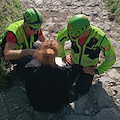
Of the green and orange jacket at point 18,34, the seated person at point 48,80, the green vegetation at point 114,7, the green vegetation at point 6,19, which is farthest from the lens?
the green vegetation at point 114,7

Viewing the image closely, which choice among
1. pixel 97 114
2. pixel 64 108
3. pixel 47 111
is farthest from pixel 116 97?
pixel 47 111

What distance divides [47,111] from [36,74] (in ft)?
4.07

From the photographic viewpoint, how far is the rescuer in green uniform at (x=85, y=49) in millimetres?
3717

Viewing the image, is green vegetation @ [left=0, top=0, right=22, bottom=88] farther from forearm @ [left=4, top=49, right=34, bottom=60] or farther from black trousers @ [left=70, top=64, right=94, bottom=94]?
black trousers @ [left=70, top=64, right=94, bottom=94]

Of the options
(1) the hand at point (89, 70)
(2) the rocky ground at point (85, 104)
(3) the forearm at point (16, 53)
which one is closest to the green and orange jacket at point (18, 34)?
(3) the forearm at point (16, 53)

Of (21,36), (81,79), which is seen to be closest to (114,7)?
(81,79)

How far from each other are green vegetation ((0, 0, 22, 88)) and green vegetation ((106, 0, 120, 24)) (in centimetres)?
469

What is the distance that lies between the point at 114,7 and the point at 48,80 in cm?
728

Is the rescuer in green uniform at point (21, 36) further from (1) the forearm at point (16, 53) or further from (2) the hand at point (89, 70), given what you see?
(2) the hand at point (89, 70)

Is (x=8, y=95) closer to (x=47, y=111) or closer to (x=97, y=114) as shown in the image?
(x=47, y=111)

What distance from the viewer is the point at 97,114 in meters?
4.49

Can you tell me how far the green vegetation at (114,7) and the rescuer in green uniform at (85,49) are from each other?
468 centimetres

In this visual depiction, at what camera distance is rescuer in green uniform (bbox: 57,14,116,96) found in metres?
3.72

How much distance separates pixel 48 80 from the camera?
3.38 meters
